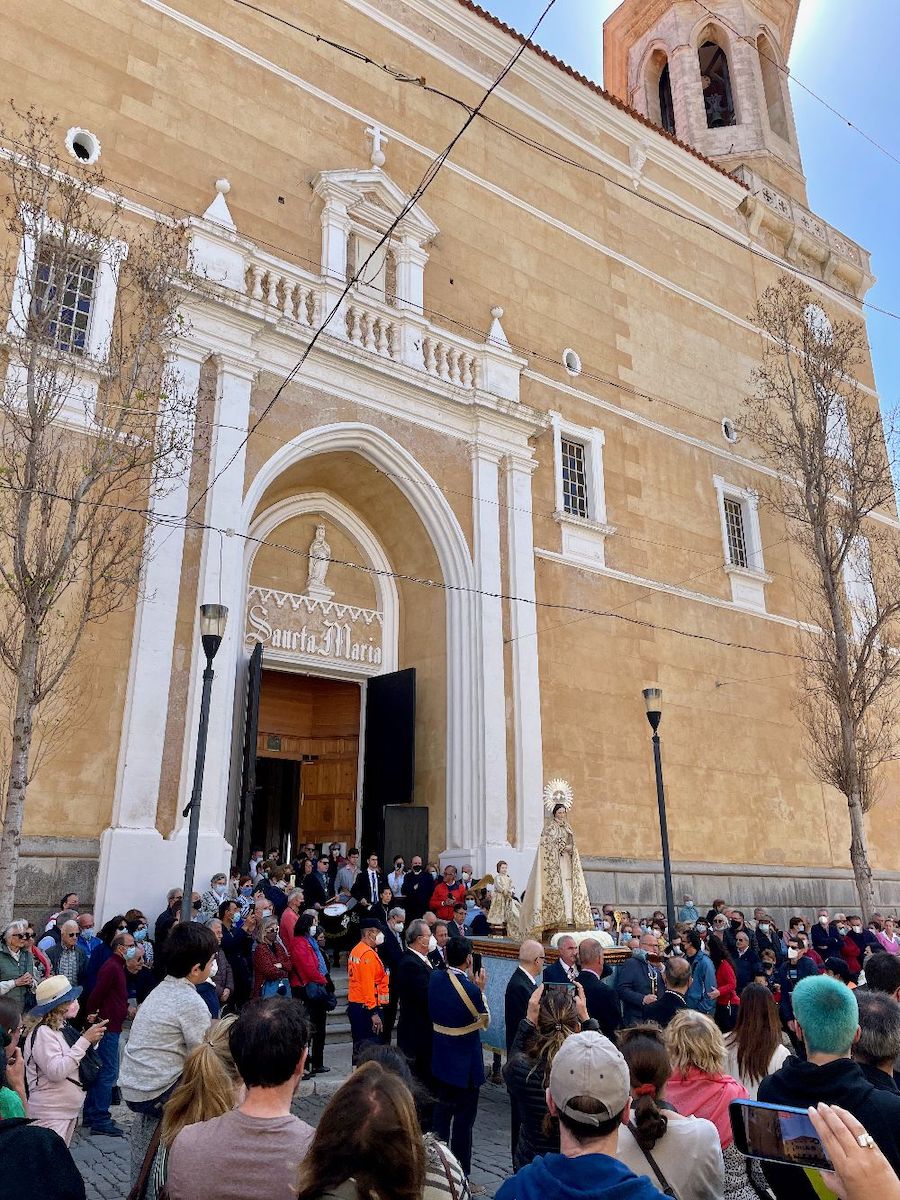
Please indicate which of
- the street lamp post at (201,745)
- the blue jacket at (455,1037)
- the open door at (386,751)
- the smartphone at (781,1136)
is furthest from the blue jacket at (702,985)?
the smartphone at (781,1136)

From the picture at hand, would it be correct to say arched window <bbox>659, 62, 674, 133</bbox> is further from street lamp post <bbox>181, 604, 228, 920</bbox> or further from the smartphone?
the smartphone

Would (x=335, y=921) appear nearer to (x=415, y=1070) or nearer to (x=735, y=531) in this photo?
(x=415, y=1070)

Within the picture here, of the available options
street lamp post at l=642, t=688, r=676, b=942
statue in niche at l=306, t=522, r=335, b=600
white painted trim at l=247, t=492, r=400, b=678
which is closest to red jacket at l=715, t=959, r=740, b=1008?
street lamp post at l=642, t=688, r=676, b=942

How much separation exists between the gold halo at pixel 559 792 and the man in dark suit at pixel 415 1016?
30.4 feet

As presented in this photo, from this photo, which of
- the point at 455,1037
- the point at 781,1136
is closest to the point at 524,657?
the point at 455,1037

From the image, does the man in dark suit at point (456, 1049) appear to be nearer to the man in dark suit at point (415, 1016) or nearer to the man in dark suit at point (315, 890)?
the man in dark suit at point (415, 1016)

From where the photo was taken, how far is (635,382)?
21.2 m

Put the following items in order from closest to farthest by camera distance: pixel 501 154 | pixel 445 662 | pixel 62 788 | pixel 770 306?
1. pixel 62 788
2. pixel 445 662
3. pixel 501 154
4. pixel 770 306

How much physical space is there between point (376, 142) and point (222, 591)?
→ 1011 cm

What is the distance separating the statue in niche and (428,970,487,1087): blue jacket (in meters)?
10.4

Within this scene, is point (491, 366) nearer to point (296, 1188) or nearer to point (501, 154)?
point (501, 154)

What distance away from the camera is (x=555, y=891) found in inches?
431

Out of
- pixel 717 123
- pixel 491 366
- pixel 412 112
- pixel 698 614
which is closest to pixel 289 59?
pixel 412 112

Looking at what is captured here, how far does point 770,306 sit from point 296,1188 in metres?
26.3
